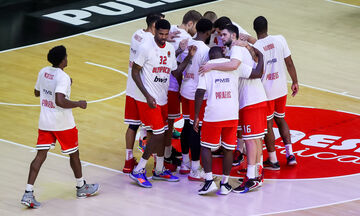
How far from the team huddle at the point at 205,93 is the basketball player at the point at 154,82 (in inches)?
0.5

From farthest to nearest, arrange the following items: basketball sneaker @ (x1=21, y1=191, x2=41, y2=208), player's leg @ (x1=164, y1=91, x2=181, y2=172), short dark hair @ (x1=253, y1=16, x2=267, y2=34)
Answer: player's leg @ (x1=164, y1=91, x2=181, y2=172), short dark hair @ (x1=253, y1=16, x2=267, y2=34), basketball sneaker @ (x1=21, y1=191, x2=41, y2=208)

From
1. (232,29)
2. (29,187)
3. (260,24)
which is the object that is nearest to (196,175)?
(232,29)

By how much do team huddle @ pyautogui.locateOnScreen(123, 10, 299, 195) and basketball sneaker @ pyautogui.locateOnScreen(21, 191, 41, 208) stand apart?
151 cm

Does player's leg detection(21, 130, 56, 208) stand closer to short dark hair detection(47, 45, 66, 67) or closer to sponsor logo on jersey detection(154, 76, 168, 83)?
short dark hair detection(47, 45, 66, 67)

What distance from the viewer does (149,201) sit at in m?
10.4

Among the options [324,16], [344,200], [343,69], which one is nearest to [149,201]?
[344,200]

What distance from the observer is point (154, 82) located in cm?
1078

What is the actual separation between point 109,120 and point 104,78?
2.30m

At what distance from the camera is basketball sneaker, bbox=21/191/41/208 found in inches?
392

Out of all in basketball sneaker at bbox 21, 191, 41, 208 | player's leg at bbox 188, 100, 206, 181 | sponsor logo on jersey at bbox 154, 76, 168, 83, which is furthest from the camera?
player's leg at bbox 188, 100, 206, 181

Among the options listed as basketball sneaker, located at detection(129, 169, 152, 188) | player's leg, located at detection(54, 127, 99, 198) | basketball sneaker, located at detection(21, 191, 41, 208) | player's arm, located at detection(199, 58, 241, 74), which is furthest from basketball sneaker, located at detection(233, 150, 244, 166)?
basketball sneaker, located at detection(21, 191, 41, 208)

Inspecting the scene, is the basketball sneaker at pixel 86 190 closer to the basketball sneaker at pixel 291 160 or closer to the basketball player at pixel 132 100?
the basketball player at pixel 132 100

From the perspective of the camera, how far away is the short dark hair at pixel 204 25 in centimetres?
1084

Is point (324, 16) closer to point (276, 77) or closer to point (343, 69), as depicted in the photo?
point (343, 69)
